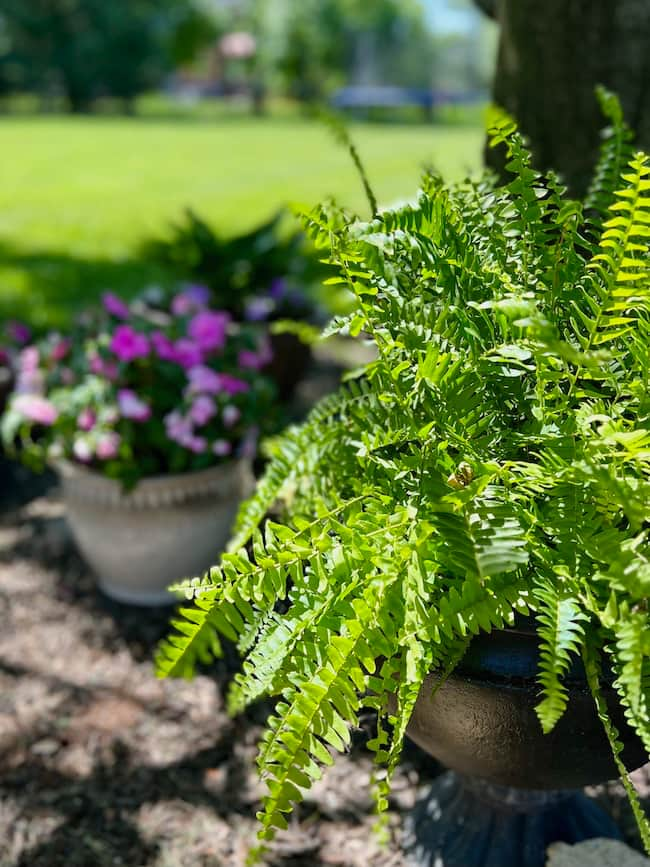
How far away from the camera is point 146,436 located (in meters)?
3.02

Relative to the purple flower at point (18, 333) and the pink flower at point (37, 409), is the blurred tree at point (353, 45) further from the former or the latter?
the pink flower at point (37, 409)

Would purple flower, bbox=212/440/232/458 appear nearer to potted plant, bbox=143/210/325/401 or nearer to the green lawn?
the green lawn

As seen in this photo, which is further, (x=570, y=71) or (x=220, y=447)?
(x=220, y=447)

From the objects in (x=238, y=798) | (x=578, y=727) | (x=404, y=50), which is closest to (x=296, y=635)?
(x=578, y=727)

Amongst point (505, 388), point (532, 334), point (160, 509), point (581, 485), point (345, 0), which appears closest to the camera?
point (532, 334)

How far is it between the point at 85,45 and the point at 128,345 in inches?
1166

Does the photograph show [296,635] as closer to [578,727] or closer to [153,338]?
[578,727]

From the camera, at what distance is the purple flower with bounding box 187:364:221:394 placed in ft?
9.91

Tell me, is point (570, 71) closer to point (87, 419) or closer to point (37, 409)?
point (87, 419)

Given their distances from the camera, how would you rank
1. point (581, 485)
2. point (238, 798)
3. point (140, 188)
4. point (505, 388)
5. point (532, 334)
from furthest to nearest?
1. point (140, 188)
2. point (238, 798)
3. point (505, 388)
4. point (581, 485)
5. point (532, 334)

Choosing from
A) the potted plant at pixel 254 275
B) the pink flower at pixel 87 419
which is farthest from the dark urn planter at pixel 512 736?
the potted plant at pixel 254 275

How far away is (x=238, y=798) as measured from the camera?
2398 millimetres

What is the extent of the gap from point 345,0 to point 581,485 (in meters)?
57.7

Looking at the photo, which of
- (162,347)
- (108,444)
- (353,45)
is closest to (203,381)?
(162,347)
